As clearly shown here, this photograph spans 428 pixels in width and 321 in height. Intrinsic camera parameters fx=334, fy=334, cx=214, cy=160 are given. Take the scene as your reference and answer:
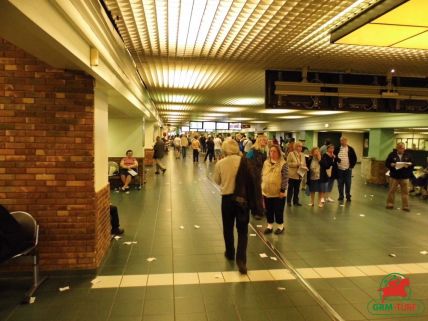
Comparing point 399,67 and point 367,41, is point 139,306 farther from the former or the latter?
point 399,67

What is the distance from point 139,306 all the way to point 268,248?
2.45 m

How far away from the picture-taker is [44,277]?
414cm


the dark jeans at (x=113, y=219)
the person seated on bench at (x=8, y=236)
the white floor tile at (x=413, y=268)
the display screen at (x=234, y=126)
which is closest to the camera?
the person seated on bench at (x=8, y=236)

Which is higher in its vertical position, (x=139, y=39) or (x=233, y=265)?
(x=139, y=39)

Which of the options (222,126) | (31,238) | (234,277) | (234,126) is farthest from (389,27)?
(222,126)

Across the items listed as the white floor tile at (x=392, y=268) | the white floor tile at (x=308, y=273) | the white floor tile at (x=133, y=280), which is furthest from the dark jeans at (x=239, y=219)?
the white floor tile at (x=392, y=268)

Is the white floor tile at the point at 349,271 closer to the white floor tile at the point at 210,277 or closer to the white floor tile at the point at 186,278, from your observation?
the white floor tile at the point at 210,277

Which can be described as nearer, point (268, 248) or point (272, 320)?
point (272, 320)

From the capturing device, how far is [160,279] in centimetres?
414

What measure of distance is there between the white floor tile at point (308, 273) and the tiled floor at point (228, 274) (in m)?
0.01

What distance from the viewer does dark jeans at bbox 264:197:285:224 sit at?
231 inches

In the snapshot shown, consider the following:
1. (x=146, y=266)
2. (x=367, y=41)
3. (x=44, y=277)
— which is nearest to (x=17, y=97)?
(x=44, y=277)

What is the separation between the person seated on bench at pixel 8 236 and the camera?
3521 mm

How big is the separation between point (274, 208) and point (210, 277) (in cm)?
219
